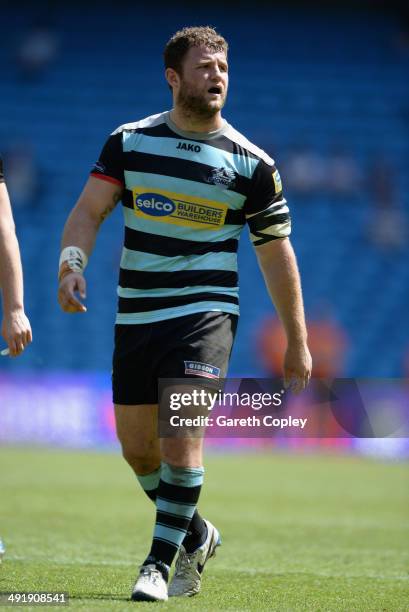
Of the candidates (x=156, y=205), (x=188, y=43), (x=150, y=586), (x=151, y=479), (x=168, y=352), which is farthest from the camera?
(x=151, y=479)

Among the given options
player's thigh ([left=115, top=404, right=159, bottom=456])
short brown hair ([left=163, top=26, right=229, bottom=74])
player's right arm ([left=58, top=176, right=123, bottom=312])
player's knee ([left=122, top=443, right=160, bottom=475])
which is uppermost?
short brown hair ([left=163, top=26, right=229, bottom=74])

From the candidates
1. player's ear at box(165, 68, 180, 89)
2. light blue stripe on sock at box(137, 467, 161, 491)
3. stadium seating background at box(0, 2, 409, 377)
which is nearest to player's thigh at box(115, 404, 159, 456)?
light blue stripe on sock at box(137, 467, 161, 491)

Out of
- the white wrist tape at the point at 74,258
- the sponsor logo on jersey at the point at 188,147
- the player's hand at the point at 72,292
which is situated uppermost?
the sponsor logo on jersey at the point at 188,147

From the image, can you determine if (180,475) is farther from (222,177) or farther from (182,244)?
(222,177)

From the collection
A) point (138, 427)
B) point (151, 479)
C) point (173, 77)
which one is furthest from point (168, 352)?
point (173, 77)

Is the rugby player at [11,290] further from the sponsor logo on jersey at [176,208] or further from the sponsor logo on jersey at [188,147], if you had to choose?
the sponsor logo on jersey at [188,147]

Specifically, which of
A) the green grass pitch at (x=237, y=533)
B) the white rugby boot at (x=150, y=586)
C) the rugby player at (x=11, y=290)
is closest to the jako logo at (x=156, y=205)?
the rugby player at (x=11, y=290)

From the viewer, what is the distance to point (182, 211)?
184 inches

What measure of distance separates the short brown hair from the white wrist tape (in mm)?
931

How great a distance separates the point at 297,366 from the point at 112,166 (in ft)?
3.87

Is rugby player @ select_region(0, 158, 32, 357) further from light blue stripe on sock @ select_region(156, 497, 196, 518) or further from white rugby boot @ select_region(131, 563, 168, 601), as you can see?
white rugby boot @ select_region(131, 563, 168, 601)

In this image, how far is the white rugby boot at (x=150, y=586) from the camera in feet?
14.1

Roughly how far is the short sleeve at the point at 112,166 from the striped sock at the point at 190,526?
1.33m

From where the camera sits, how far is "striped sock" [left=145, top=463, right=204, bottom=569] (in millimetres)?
4484
